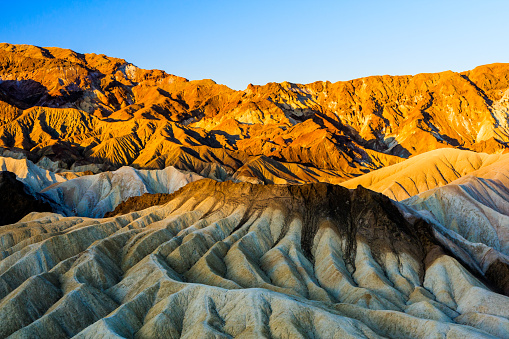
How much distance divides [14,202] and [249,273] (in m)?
83.4

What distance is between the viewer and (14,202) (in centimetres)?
12181

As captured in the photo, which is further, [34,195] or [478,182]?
[34,195]

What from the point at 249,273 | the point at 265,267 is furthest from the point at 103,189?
the point at 249,273

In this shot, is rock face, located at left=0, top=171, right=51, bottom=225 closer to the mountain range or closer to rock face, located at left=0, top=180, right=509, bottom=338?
the mountain range

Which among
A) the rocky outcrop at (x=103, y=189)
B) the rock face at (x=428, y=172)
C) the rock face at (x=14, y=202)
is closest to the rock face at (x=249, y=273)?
the rock face at (x=14, y=202)

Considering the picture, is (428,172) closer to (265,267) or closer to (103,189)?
(265,267)

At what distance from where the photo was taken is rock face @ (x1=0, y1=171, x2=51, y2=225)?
119m

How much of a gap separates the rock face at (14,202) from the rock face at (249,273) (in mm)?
27898

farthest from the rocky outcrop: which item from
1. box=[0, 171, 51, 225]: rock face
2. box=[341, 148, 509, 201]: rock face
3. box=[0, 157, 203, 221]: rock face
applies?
box=[341, 148, 509, 201]: rock face

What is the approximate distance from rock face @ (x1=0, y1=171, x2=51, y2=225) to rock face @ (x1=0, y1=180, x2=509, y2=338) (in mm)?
27898

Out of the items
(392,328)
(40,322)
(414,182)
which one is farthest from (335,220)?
(414,182)

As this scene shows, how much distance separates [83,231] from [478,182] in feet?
306

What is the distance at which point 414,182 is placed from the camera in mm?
153250

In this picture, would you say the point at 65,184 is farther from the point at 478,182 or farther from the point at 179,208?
the point at 478,182
